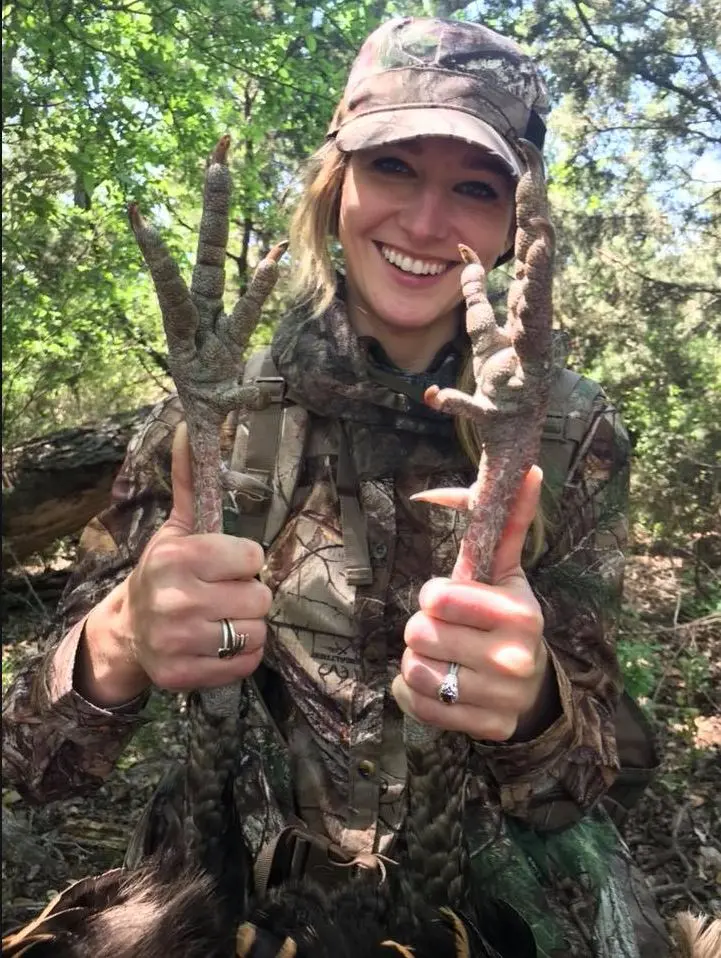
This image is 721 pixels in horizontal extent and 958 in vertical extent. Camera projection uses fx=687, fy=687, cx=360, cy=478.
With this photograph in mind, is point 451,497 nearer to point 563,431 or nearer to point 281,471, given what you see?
point 281,471

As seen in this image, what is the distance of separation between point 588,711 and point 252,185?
207 inches

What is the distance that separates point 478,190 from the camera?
2170mm

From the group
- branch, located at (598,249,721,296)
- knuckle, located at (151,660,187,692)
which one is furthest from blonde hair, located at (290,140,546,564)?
branch, located at (598,249,721,296)

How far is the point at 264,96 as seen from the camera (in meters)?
4.56

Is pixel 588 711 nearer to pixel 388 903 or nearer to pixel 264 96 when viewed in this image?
pixel 388 903

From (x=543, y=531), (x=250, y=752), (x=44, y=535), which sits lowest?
(x=44, y=535)

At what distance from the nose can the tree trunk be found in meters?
4.56

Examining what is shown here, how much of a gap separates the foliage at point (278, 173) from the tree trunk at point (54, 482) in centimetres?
89

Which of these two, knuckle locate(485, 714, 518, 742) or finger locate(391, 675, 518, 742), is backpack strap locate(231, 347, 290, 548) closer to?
finger locate(391, 675, 518, 742)

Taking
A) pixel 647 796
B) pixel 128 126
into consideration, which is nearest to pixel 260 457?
pixel 128 126

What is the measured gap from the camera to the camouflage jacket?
2.09 metres

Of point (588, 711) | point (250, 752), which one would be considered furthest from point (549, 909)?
point (250, 752)

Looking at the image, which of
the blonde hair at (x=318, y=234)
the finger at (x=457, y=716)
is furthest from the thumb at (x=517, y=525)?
the blonde hair at (x=318, y=234)

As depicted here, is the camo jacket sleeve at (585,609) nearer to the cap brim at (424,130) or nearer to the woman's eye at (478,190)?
the woman's eye at (478,190)
